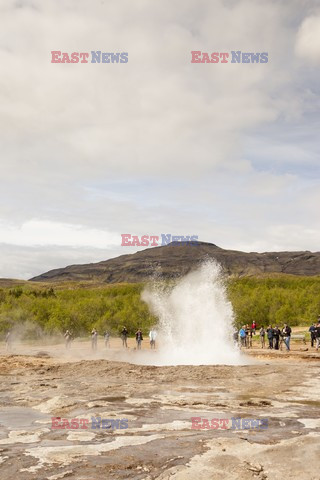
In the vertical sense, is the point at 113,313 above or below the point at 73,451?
above

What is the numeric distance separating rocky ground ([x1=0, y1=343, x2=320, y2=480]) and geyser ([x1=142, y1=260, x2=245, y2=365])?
8143mm

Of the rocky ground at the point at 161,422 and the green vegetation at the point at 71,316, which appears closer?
the rocky ground at the point at 161,422

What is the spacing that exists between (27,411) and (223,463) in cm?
766

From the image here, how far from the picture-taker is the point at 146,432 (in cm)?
1173

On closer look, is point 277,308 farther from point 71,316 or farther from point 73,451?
point 73,451

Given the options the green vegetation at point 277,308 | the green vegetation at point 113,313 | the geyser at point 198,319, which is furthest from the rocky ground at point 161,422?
the green vegetation at point 277,308

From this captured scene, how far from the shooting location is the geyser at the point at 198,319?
3150 centimetres

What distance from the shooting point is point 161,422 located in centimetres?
1277

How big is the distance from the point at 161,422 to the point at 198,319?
2038 cm

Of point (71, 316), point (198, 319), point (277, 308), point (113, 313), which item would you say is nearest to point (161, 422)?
point (198, 319)

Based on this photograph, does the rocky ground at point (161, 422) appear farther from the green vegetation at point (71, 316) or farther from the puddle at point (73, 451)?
the green vegetation at point (71, 316)

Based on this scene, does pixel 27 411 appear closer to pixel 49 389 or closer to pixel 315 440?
pixel 49 389

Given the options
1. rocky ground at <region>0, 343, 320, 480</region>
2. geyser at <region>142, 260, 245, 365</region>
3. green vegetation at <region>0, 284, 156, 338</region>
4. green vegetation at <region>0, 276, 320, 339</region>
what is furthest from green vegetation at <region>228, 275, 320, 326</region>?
rocky ground at <region>0, 343, 320, 480</region>

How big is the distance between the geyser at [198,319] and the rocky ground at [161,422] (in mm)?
8143
